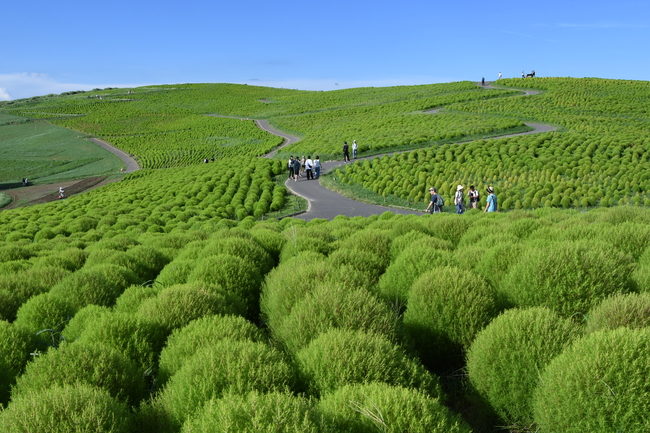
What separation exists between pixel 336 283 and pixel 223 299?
4.41 feet

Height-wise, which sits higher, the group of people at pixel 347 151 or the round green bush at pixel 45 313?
the group of people at pixel 347 151

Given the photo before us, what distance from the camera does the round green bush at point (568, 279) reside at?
443cm

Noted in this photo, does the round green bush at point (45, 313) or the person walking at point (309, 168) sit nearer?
the round green bush at point (45, 313)

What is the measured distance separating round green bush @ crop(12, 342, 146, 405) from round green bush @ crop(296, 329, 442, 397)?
1.42 m

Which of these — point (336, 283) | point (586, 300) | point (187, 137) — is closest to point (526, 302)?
point (586, 300)

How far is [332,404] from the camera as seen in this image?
2.98 meters

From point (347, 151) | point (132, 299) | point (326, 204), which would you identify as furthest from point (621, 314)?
point (347, 151)

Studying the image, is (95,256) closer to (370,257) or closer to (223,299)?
(223,299)

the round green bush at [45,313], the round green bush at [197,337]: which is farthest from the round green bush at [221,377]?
the round green bush at [45,313]

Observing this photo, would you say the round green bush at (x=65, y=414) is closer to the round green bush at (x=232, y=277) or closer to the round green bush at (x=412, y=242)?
the round green bush at (x=232, y=277)

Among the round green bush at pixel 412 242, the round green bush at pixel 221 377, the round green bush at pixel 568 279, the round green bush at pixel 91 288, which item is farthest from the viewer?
the round green bush at pixel 412 242

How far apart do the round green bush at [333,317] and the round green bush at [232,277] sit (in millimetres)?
1600

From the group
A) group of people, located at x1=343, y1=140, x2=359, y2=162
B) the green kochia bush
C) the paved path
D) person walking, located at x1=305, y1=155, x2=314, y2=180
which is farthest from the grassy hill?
the paved path

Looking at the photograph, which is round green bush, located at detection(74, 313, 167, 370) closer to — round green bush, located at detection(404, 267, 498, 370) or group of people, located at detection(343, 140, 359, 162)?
round green bush, located at detection(404, 267, 498, 370)
